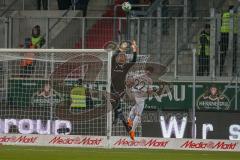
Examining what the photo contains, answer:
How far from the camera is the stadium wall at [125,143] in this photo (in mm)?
23688

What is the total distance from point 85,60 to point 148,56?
186 cm

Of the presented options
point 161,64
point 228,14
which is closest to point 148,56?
point 161,64

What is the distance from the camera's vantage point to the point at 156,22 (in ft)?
93.7

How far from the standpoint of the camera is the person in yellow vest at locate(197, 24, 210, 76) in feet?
89.5

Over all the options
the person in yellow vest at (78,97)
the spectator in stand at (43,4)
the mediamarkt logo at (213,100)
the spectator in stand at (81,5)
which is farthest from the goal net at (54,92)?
the spectator in stand at (43,4)

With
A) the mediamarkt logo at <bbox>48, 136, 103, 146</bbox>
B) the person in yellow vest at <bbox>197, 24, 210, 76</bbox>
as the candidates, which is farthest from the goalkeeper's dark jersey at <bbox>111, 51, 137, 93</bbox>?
the person in yellow vest at <bbox>197, 24, 210, 76</bbox>

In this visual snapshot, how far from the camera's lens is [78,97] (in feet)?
82.2

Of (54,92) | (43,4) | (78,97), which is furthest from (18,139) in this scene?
(43,4)

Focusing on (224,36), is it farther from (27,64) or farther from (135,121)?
(27,64)

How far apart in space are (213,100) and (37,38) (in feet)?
22.9

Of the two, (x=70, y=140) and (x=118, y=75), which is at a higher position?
(x=118, y=75)

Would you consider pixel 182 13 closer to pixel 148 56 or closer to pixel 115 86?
pixel 148 56

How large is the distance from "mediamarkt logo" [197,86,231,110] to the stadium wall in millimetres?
2507

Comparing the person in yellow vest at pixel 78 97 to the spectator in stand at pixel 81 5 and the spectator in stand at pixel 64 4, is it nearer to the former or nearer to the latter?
the spectator in stand at pixel 81 5
